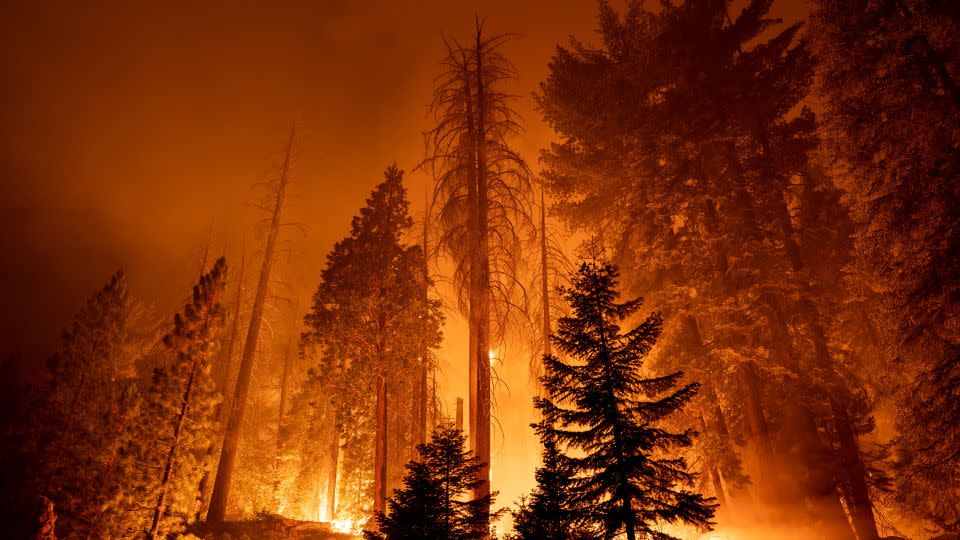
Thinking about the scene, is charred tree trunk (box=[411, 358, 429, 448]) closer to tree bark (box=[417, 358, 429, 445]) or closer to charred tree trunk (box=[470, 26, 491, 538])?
tree bark (box=[417, 358, 429, 445])

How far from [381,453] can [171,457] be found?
21.4 feet

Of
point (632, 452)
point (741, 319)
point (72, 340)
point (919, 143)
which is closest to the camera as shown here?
point (632, 452)

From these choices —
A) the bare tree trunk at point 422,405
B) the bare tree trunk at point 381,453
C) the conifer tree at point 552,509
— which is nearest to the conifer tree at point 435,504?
the conifer tree at point 552,509

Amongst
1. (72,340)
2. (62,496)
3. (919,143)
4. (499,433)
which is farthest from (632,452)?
(72,340)

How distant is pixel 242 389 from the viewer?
19016mm

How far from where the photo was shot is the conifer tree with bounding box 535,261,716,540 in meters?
5.67

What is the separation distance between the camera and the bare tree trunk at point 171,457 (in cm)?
1383

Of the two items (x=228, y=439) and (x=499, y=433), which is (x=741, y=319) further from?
(x=228, y=439)

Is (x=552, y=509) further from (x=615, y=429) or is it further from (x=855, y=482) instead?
(x=855, y=482)

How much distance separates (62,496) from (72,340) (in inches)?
269

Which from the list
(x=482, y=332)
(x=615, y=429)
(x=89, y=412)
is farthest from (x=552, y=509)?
(x=89, y=412)

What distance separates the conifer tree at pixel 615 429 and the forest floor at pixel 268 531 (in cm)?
1597

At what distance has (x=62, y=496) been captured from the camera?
637 inches

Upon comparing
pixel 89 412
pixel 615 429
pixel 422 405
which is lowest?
pixel 615 429
